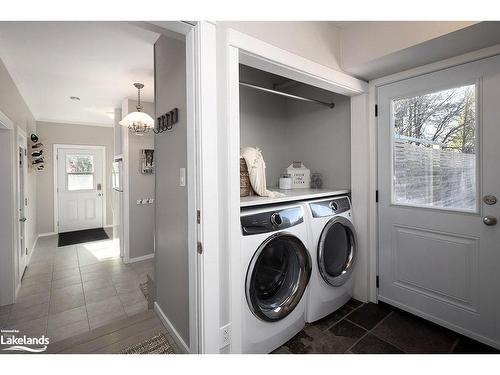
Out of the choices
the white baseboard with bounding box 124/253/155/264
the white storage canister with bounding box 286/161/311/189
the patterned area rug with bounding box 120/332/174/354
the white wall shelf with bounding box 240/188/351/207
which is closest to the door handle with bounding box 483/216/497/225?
the white wall shelf with bounding box 240/188/351/207

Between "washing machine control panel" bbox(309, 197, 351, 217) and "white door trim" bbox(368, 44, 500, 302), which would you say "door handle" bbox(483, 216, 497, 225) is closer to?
"white door trim" bbox(368, 44, 500, 302)

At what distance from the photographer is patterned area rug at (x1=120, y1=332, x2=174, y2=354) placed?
1.63m

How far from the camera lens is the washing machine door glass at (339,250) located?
1998 mm

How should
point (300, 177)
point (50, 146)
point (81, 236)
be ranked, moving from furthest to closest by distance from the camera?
point (50, 146) < point (81, 236) < point (300, 177)

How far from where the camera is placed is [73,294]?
266 cm

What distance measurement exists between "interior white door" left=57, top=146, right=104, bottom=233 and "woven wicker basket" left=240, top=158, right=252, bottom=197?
17.6 feet

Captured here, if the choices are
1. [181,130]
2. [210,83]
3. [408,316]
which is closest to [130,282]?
[181,130]

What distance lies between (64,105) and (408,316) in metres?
5.46

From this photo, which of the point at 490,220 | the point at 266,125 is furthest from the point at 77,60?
the point at 490,220

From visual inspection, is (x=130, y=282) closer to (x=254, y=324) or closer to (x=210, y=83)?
(x=254, y=324)

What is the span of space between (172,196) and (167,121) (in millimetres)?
532

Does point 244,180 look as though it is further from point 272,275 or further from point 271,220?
point 272,275

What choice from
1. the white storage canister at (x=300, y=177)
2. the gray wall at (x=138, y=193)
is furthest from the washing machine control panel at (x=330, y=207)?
the gray wall at (x=138, y=193)

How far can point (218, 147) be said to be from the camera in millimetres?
1326
